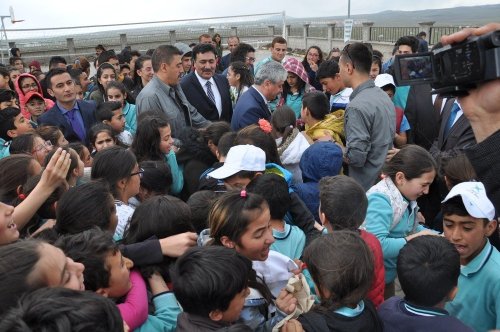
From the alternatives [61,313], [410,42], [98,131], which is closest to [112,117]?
[98,131]

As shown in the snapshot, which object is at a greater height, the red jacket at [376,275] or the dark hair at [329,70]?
the dark hair at [329,70]

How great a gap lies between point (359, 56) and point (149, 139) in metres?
1.89

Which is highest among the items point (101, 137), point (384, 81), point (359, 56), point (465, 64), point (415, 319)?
point (465, 64)

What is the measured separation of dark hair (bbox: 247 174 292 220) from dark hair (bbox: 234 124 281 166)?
2.19ft

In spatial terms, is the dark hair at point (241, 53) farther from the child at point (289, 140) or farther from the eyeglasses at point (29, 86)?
the child at point (289, 140)

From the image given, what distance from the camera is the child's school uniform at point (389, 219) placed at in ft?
8.76

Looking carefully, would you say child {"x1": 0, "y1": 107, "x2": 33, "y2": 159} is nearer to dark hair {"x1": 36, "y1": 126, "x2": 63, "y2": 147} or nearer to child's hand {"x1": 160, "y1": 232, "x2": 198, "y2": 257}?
dark hair {"x1": 36, "y1": 126, "x2": 63, "y2": 147}

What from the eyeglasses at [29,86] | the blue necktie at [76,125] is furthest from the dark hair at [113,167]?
the eyeglasses at [29,86]

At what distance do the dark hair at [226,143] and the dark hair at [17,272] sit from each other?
200 centimetres

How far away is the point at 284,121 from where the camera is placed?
12.9ft

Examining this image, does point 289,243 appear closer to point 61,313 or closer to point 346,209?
point 346,209

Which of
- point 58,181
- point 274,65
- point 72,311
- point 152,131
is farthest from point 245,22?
point 72,311

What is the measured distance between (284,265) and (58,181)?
4.31ft

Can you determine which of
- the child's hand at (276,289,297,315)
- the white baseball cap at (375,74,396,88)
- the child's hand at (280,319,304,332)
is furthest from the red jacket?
the white baseball cap at (375,74,396,88)
